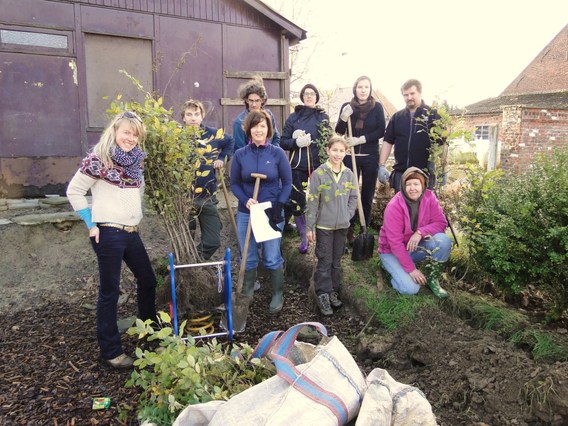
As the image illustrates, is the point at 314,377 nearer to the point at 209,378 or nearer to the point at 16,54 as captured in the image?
the point at 209,378

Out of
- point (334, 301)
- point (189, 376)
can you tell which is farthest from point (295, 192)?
point (189, 376)

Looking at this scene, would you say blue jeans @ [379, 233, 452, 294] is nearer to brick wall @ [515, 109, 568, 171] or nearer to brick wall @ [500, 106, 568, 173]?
brick wall @ [500, 106, 568, 173]

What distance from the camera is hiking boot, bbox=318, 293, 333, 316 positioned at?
4484 mm

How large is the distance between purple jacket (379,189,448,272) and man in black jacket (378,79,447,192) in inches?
24.0

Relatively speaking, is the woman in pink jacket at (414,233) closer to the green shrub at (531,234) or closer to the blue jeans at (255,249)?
the green shrub at (531,234)

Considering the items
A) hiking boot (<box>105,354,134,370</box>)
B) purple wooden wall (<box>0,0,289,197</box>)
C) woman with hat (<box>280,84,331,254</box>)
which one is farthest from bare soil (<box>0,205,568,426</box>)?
purple wooden wall (<box>0,0,289,197</box>)

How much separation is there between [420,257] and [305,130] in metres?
1.96

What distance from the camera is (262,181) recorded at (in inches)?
175

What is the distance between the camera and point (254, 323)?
440 centimetres

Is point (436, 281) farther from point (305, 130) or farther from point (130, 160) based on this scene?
point (130, 160)

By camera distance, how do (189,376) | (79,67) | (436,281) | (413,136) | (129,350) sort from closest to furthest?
1. (189,376)
2. (129,350)
3. (436,281)
4. (413,136)
5. (79,67)

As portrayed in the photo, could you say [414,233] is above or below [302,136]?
below

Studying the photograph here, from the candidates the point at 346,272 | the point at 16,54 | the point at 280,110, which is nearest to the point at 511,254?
the point at 346,272

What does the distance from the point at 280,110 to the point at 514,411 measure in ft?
24.3
